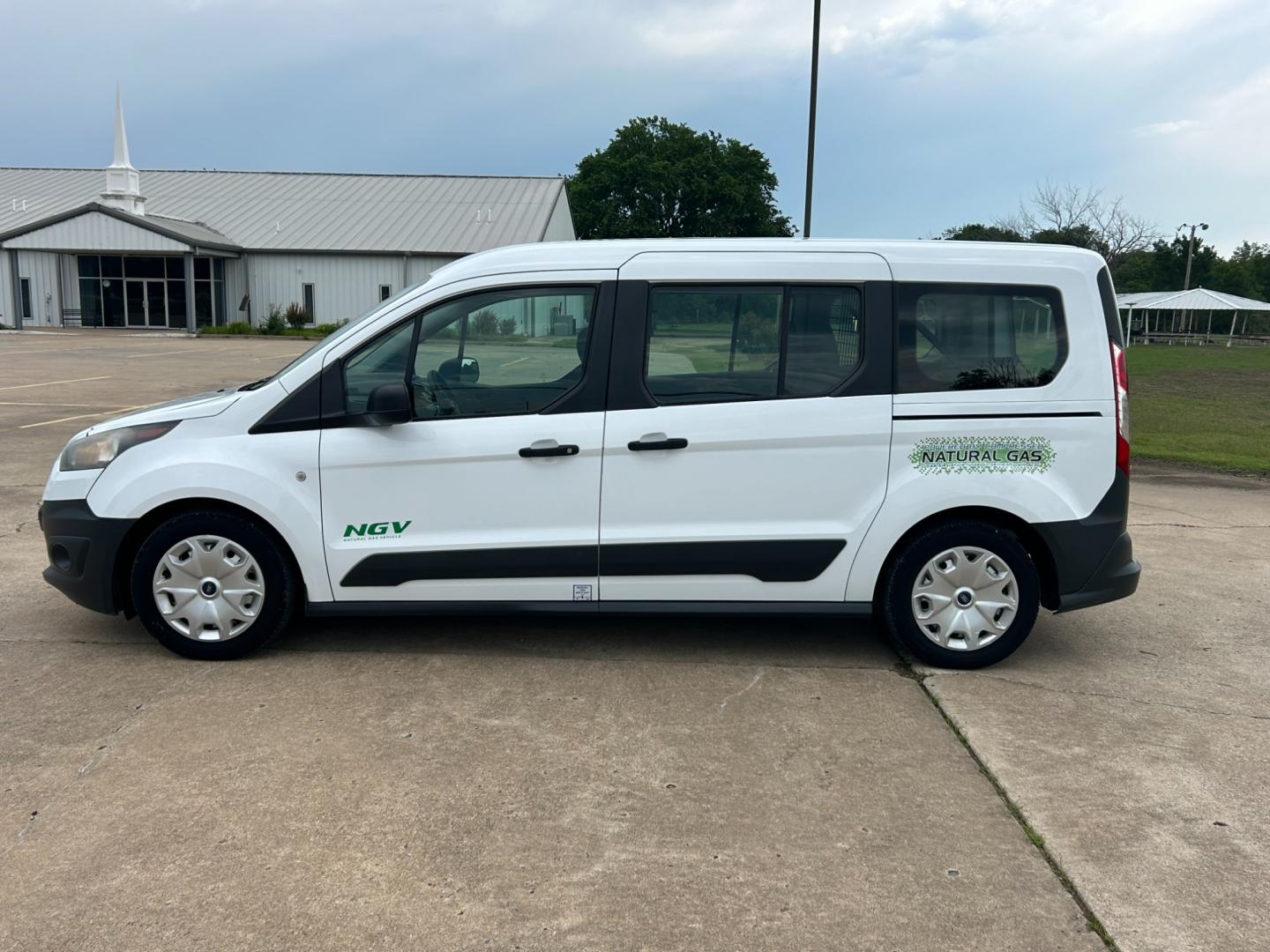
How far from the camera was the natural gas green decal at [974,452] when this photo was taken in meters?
4.91

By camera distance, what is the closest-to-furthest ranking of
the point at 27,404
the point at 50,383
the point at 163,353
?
1. the point at 27,404
2. the point at 50,383
3. the point at 163,353

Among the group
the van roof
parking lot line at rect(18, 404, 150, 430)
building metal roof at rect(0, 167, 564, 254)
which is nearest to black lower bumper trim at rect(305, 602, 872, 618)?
the van roof

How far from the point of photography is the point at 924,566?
4977mm

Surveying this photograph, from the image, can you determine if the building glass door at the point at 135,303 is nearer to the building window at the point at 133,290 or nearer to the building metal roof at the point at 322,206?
the building window at the point at 133,290

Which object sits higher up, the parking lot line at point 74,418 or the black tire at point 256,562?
the black tire at point 256,562

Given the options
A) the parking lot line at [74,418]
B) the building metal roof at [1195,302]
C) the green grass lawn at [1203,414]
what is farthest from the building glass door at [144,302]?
the building metal roof at [1195,302]

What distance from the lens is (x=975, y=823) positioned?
3570mm

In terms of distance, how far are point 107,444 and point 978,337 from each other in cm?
408

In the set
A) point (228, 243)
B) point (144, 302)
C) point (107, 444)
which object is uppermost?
point (228, 243)

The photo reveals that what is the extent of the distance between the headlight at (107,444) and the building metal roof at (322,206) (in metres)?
42.2

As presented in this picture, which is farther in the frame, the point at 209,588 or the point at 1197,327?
the point at 1197,327

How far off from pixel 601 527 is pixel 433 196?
53.1 m

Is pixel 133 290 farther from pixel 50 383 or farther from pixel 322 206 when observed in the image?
pixel 50 383

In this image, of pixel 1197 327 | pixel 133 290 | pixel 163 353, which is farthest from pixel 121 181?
pixel 1197 327
